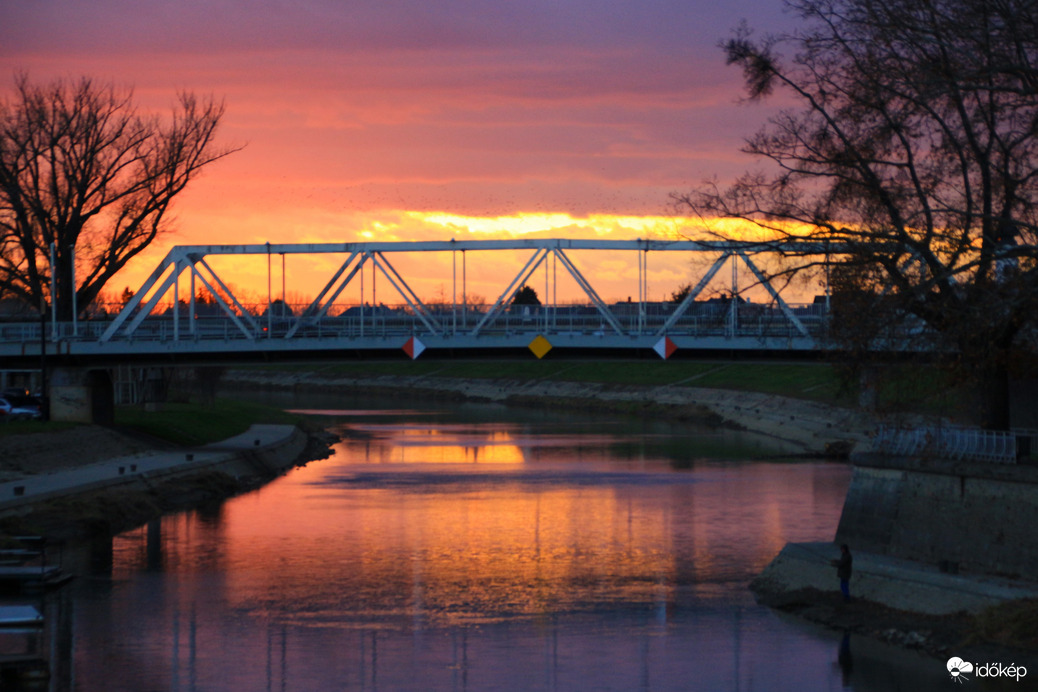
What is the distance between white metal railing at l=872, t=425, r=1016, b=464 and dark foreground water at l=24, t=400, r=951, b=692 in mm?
5500

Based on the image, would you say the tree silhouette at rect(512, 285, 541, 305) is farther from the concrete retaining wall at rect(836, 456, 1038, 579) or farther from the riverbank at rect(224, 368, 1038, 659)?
the concrete retaining wall at rect(836, 456, 1038, 579)

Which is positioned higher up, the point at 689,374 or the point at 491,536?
the point at 689,374

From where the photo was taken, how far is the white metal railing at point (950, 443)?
30.6 meters

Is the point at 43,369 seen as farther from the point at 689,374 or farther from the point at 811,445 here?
the point at 689,374

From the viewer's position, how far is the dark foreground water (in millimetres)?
25844

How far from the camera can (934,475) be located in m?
32.1

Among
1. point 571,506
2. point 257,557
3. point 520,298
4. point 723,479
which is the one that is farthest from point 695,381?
point 257,557

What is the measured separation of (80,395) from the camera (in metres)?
65.2

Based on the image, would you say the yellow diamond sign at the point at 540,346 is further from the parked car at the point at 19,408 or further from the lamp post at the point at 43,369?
the parked car at the point at 19,408

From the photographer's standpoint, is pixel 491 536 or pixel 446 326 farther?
pixel 446 326

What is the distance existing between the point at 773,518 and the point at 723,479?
13223 millimetres

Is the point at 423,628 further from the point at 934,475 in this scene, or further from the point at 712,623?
the point at 934,475

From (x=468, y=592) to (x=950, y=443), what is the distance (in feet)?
43.1

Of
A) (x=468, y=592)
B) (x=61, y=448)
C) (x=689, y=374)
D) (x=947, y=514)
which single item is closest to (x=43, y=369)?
(x=61, y=448)
